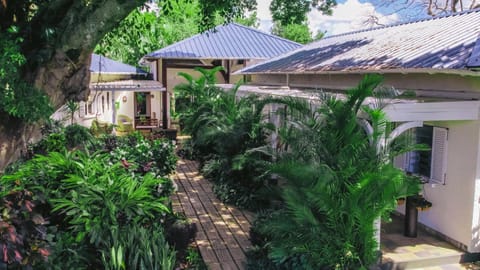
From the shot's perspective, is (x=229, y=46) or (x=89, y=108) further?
(x=229, y=46)

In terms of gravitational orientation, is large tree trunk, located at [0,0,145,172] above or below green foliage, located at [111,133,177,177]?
above

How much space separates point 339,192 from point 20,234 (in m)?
4.23

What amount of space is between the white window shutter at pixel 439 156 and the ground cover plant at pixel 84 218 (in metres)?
5.11

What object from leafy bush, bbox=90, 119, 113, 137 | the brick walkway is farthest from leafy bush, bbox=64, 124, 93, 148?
leafy bush, bbox=90, 119, 113, 137

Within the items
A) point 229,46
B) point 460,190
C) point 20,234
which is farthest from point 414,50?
point 229,46

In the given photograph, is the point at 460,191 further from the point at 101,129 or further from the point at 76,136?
the point at 101,129

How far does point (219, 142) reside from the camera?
460 inches

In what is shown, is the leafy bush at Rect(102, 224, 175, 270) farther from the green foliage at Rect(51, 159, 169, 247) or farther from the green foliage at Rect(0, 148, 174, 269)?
the green foliage at Rect(51, 159, 169, 247)

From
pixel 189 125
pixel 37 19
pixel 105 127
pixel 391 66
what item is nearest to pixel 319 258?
pixel 391 66

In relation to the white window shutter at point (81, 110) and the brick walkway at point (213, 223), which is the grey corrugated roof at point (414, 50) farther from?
the white window shutter at point (81, 110)

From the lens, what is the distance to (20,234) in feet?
15.0

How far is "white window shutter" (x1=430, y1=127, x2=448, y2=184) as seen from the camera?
799cm

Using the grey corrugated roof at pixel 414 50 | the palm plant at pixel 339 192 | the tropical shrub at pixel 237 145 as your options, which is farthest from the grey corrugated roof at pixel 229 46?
the palm plant at pixel 339 192

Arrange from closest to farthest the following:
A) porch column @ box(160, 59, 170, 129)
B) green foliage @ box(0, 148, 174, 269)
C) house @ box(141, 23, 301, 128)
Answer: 1. green foliage @ box(0, 148, 174, 269)
2. house @ box(141, 23, 301, 128)
3. porch column @ box(160, 59, 170, 129)
